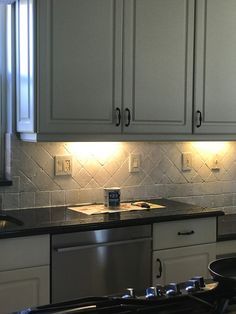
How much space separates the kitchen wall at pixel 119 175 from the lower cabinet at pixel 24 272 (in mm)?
608

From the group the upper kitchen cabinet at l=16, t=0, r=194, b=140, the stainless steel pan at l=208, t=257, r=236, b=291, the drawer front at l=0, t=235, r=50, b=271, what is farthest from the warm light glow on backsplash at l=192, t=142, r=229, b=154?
the stainless steel pan at l=208, t=257, r=236, b=291

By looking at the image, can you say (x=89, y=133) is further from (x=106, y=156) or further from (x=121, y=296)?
(x=121, y=296)

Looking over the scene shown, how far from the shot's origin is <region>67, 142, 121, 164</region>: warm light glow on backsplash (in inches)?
121

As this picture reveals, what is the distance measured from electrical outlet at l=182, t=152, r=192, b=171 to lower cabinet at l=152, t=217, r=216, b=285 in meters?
0.63

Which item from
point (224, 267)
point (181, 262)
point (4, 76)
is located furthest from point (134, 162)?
point (224, 267)

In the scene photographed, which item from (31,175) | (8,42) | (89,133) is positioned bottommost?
(31,175)

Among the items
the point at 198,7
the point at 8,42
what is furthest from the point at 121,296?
the point at 198,7

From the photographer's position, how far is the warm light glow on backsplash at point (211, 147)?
11.6 ft

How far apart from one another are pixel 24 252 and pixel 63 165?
81cm

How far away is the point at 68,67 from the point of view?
2715mm

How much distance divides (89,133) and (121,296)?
4.98 ft

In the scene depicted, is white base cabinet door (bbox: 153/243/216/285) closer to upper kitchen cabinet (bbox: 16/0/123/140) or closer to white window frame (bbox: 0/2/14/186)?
upper kitchen cabinet (bbox: 16/0/123/140)

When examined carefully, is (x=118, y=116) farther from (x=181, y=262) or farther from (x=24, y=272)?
(x=24, y=272)

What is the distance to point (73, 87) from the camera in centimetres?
273
